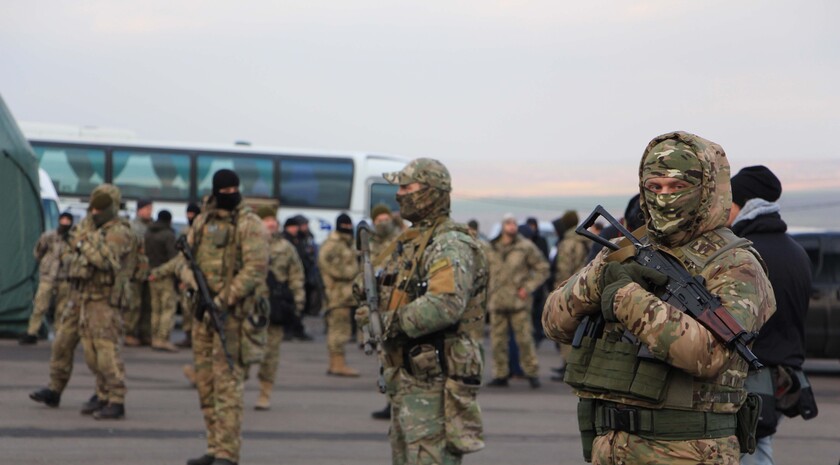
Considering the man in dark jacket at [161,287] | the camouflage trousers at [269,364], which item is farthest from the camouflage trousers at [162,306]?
the camouflage trousers at [269,364]

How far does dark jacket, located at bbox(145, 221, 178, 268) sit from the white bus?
977 cm

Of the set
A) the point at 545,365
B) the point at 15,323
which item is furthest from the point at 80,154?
the point at 545,365

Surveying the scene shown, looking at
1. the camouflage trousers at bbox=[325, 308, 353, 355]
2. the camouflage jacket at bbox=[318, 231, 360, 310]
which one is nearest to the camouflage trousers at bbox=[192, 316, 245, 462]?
the camouflage trousers at bbox=[325, 308, 353, 355]

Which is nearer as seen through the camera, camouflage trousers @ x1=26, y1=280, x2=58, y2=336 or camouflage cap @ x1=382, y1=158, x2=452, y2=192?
camouflage cap @ x1=382, y1=158, x2=452, y2=192

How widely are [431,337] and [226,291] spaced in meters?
2.26

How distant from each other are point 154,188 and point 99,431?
795 inches

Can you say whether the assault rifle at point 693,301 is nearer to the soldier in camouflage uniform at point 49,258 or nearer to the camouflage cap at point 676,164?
the camouflage cap at point 676,164

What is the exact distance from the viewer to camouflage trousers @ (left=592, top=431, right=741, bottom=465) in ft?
15.0

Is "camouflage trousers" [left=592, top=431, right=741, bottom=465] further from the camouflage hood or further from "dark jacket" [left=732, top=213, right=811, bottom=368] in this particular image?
"dark jacket" [left=732, top=213, right=811, bottom=368]

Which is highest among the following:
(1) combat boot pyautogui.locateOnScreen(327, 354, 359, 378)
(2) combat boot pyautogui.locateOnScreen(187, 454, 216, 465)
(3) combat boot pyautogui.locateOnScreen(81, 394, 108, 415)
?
(2) combat boot pyautogui.locateOnScreen(187, 454, 216, 465)

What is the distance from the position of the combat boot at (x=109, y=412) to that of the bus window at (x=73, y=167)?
1911cm

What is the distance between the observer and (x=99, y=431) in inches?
418

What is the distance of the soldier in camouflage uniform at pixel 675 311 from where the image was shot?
447 centimetres

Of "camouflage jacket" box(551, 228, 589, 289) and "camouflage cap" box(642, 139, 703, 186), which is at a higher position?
"camouflage cap" box(642, 139, 703, 186)
